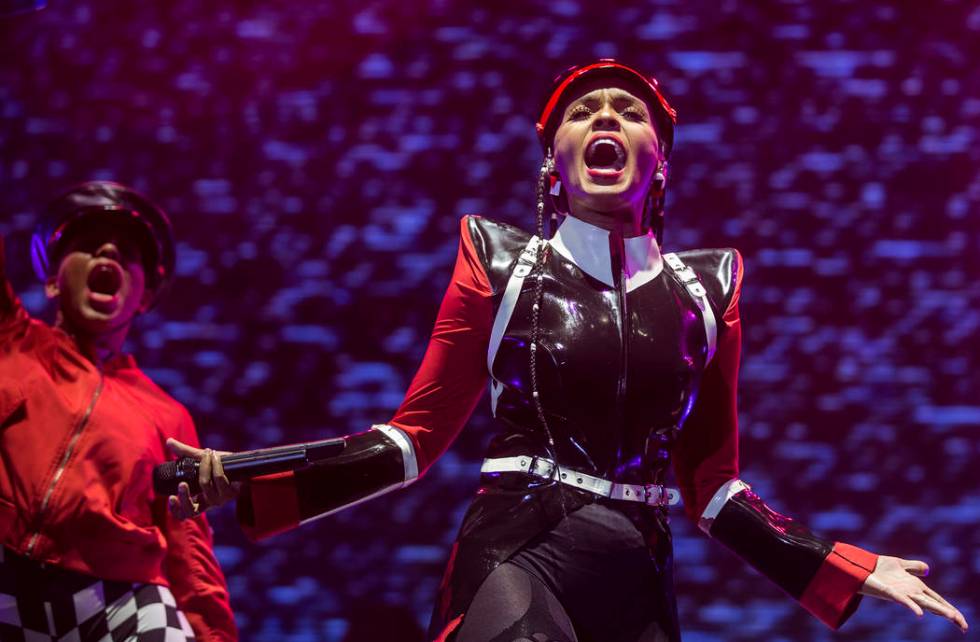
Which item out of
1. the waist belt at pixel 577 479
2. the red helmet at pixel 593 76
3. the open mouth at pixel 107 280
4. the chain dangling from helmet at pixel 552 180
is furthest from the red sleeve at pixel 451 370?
the open mouth at pixel 107 280

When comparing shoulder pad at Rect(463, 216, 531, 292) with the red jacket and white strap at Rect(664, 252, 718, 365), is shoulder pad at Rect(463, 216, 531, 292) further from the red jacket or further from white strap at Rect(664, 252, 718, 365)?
the red jacket

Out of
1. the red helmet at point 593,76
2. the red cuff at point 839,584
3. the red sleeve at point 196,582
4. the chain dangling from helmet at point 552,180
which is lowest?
the red sleeve at point 196,582

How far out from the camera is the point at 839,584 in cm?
167

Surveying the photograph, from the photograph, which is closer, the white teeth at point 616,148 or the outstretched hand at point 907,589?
the outstretched hand at point 907,589

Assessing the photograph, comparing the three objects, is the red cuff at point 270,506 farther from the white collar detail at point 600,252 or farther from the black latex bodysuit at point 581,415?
the white collar detail at point 600,252

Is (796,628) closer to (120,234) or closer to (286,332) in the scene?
(286,332)

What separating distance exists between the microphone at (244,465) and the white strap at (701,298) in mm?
695

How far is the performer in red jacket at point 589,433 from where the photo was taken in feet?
5.17

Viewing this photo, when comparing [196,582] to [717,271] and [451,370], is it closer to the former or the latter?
[451,370]

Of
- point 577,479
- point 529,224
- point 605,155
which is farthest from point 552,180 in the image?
point 529,224

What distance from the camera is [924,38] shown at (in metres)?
3.33

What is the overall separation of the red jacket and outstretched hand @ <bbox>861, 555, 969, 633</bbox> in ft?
5.06

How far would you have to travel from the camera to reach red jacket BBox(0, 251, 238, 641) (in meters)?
2.28

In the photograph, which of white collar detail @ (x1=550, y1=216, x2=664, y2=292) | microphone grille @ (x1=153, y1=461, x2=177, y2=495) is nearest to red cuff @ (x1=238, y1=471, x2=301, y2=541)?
microphone grille @ (x1=153, y1=461, x2=177, y2=495)
